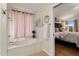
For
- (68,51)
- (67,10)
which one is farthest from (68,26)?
(68,51)

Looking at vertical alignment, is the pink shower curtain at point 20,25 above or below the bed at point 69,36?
above

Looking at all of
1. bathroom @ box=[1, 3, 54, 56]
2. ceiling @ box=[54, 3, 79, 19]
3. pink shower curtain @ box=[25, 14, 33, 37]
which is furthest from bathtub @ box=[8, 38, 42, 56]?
ceiling @ box=[54, 3, 79, 19]

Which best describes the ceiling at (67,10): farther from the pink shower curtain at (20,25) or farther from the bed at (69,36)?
the pink shower curtain at (20,25)

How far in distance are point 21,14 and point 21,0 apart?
55.1 inches

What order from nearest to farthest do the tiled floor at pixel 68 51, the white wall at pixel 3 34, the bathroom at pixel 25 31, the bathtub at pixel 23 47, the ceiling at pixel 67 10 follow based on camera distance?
the white wall at pixel 3 34
the ceiling at pixel 67 10
the tiled floor at pixel 68 51
the bathtub at pixel 23 47
the bathroom at pixel 25 31

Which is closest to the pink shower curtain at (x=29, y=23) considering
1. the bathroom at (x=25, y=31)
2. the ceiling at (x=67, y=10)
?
the bathroom at (x=25, y=31)

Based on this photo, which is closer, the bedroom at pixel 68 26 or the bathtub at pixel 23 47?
the bedroom at pixel 68 26

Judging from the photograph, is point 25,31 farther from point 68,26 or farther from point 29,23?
point 68,26

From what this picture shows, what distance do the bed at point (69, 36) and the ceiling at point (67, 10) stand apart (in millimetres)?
472

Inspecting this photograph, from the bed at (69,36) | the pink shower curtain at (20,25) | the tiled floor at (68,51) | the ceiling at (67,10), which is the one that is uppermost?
the ceiling at (67,10)

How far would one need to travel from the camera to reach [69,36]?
7.71ft

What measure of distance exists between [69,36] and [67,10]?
735 mm

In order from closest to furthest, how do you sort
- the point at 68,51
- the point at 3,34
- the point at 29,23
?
the point at 3,34, the point at 68,51, the point at 29,23

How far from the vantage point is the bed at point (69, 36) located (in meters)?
2.13
